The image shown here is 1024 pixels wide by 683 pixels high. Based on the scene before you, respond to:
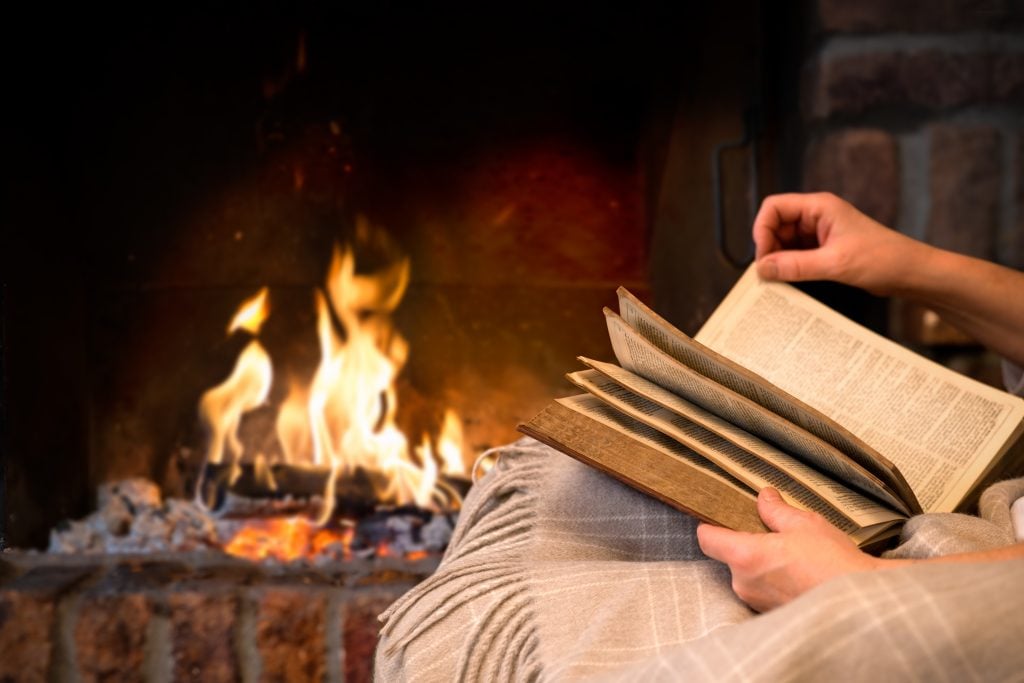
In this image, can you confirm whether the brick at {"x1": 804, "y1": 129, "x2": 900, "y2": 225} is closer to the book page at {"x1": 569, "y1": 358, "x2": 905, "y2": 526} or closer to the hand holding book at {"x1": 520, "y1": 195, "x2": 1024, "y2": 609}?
the hand holding book at {"x1": 520, "y1": 195, "x2": 1024, "y2": 609}

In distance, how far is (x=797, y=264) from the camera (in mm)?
848

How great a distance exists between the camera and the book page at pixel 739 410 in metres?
0.62

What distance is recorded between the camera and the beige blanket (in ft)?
1.37

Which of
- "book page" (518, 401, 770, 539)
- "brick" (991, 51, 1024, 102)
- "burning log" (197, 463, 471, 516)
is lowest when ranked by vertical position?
"burning log" (197, 463, 471, 516)

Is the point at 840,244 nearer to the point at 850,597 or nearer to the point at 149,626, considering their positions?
the point at 850,597

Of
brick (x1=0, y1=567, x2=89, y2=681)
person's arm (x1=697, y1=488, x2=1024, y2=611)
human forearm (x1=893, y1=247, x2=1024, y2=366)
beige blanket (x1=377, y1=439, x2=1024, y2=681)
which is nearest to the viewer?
beige blanket (x1=377, y1=439, x2=1024, y2=681)

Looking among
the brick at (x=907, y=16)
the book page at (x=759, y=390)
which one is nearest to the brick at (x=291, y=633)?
the book page at (x=759, y=390)

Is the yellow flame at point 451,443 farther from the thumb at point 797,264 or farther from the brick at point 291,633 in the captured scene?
the thumb at point 797,264

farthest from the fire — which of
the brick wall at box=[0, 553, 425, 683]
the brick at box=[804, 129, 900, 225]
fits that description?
the brick at box=[804, 129, 900, 225]

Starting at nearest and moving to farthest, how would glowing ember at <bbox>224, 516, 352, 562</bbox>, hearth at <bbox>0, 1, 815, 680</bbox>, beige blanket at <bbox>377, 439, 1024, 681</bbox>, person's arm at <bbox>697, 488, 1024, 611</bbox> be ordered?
beige blanket at <bbox>377, 439, 1024, 681</bbox> < person's arm at <bbox>697, 488, 1024, 611</bbox> < glowing ember at <bbox>224, 516, 352, 562</bbox> < hearth at <bbox>0, 1, 815, 680</bbox>

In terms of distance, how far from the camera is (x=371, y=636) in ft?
3.65

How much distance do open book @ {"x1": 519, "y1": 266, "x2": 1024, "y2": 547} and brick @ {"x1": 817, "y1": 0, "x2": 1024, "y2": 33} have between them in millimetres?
503

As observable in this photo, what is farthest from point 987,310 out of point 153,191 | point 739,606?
point 153,191

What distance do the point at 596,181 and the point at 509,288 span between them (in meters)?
0.21
